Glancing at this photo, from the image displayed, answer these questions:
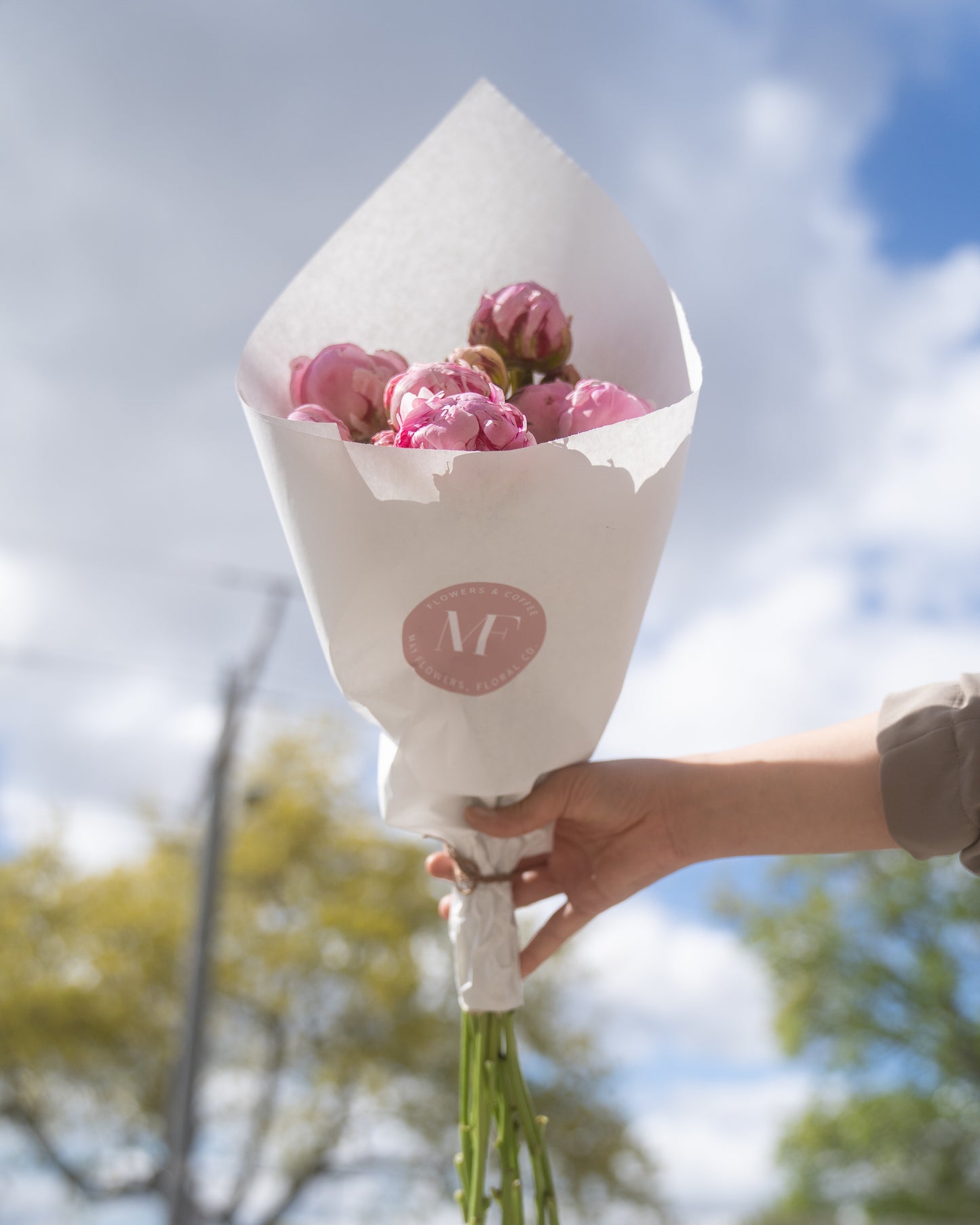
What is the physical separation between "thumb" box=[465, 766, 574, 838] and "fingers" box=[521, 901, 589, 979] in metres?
0.33

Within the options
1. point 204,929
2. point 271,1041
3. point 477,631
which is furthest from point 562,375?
point 271,1041

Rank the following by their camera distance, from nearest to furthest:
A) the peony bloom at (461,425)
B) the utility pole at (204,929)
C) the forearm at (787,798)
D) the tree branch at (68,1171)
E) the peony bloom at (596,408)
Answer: the peony bloom at (461,425), the peony bloom at (596,408), the forearm at (787,798), the utility pole at (204,929), the tree branch at (68,1171)

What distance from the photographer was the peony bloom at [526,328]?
4.68 ft

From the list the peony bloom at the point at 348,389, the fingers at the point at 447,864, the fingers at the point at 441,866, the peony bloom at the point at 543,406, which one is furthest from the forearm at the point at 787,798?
the peony bloom at the point at 348,389

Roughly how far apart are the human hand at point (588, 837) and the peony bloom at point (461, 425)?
0.52 m

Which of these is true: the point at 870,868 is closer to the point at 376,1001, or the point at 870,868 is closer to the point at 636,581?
the point at 376,1001

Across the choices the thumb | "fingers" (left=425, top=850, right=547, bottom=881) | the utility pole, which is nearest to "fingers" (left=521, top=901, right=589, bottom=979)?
"fingers" (left=425, top=850, right=547, bottom=881)

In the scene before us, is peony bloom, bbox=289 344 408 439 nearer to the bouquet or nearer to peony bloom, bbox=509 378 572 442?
the bouquet

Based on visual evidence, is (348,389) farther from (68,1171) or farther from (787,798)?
(68,1171)

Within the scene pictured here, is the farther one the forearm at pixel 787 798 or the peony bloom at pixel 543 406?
the forearm at pixel 787 798

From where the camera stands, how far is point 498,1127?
1.36m

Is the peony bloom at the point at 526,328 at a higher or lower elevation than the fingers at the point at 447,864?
higher

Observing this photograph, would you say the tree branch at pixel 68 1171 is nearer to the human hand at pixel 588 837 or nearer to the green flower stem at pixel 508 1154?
the human hand at pixel 588 837

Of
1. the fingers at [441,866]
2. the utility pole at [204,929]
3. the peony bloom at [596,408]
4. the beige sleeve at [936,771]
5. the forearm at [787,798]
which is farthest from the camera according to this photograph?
the utility pole at [204,929]
